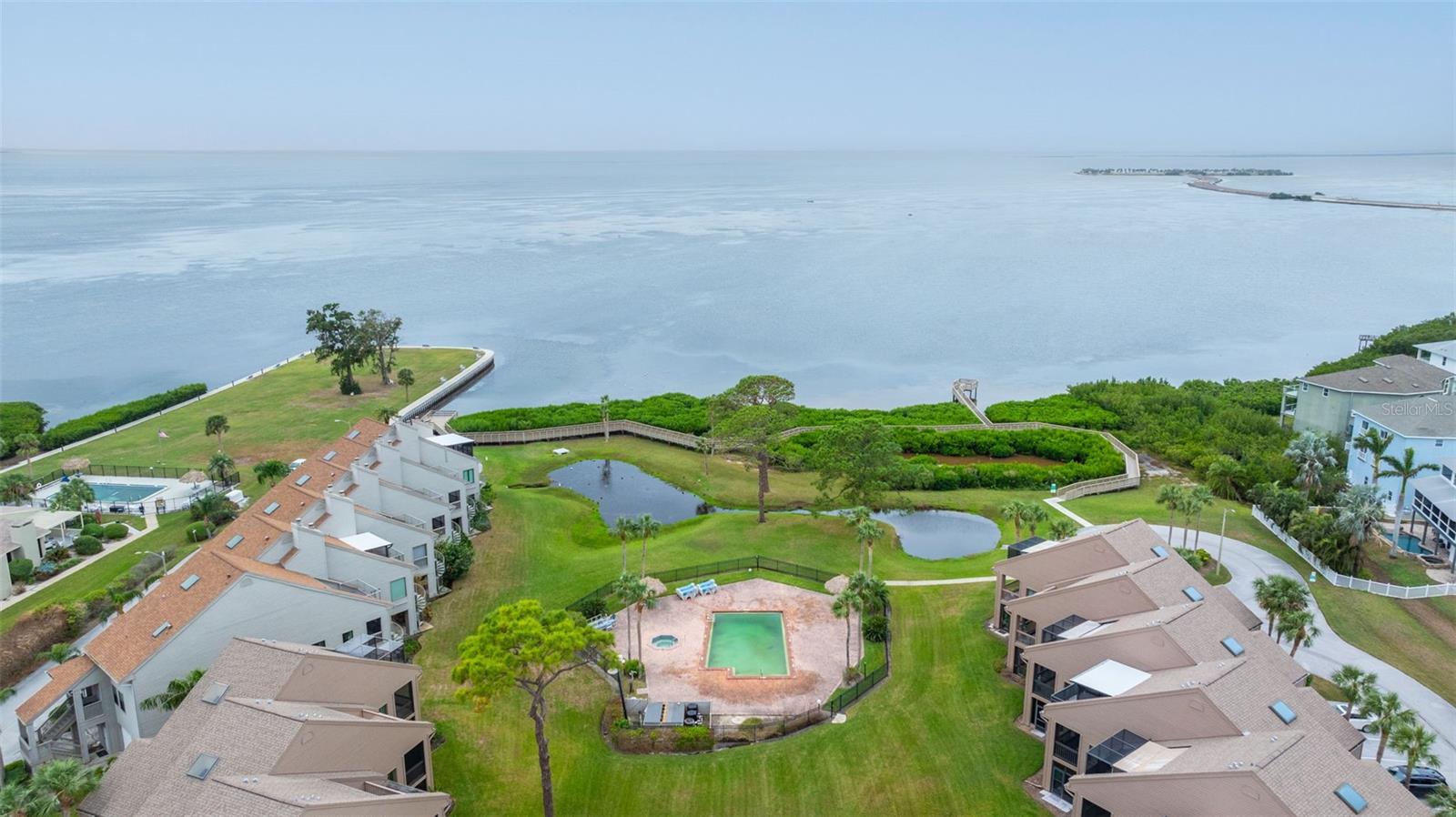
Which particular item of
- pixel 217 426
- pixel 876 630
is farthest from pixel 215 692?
pixel 217 426

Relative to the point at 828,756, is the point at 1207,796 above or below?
above

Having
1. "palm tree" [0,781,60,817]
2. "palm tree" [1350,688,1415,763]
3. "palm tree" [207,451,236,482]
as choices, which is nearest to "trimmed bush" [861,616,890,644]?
"palm tree" [1350,688,1415,763]

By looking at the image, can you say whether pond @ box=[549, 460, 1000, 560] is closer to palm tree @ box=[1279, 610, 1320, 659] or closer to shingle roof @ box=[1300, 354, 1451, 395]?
palm tree @ box=[1279, 610, 1320, 659]

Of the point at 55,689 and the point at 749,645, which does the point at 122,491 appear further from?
the point at 749,645

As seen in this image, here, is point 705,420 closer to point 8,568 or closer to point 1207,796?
point 8,568

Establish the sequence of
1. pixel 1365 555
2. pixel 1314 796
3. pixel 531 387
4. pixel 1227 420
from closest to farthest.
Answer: pixel 1314 796 → pixel 1365 555 → pixel 1227 420 → pixel 531 387

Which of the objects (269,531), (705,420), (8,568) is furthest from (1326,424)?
(8,568)

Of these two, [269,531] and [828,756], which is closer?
[828,756]
